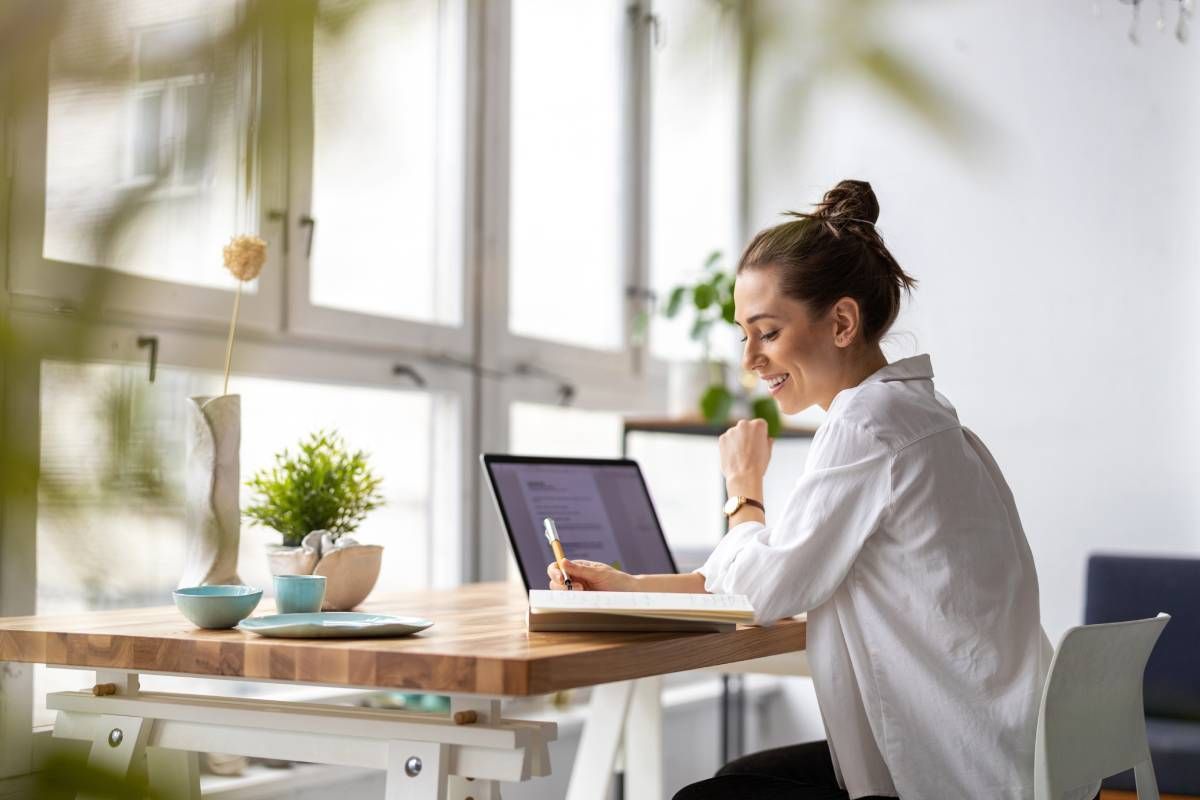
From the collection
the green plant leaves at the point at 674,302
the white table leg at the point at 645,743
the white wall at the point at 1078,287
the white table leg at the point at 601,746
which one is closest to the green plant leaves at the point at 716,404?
the green plant leaves at the point at 674,302

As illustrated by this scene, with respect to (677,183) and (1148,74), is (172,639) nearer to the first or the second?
(677,183)

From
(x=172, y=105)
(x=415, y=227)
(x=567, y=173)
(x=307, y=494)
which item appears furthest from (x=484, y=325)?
(x=172, y=105)

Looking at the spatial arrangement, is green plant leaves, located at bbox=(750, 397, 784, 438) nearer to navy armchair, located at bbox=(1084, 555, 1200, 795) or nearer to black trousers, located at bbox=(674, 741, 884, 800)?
navy armchair, located at bbox=(1084, 555, 1200, 795)

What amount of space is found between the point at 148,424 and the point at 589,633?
109 centimetres

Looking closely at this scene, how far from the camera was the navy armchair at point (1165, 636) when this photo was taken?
8.14ft

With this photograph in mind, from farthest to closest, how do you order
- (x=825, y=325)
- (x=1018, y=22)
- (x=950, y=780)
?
(x=1018, y=22) < (x=825, y=325) < (x=950, y=780)

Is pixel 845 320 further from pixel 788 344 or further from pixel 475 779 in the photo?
pixel 475 779

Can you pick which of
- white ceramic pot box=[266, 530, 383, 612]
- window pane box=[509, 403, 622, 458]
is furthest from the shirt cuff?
window pane box=[509, 403, 622, 458]

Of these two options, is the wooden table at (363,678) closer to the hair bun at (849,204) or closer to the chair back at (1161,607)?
the hair bun at (849,204)

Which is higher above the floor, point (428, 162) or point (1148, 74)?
point (1148, 74)

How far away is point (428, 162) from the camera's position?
8.76 feet

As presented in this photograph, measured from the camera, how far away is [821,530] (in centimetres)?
129

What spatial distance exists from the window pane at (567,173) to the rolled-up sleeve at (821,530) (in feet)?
5.46

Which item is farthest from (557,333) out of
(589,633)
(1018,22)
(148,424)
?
(148,424)
